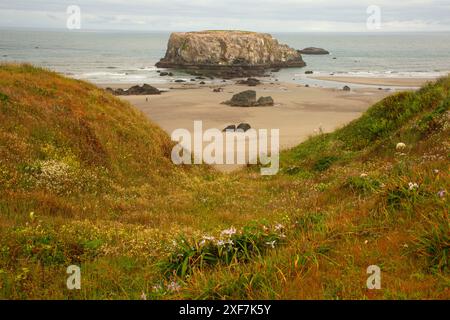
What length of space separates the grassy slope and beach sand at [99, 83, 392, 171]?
21.4ft

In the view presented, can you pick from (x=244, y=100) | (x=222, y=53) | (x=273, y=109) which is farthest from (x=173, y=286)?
(x=222, y=53)

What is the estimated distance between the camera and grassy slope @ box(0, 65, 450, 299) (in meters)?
5.46

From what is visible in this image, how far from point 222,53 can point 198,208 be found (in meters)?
103

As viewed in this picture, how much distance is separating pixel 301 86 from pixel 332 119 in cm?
3220

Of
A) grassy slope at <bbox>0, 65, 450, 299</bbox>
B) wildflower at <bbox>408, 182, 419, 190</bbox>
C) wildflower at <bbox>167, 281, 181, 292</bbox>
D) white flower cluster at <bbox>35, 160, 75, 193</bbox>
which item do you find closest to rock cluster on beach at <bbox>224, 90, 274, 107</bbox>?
grassy slope at <bbox>0, 65, 450, 299</bbox>

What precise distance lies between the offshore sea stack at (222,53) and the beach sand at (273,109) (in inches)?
1555

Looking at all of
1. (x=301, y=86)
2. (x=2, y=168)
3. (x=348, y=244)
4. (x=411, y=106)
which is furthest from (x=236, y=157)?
(x=301, y=86)

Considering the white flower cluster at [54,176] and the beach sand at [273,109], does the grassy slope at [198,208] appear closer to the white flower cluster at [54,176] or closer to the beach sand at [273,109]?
the white flower cluster at [54,176]

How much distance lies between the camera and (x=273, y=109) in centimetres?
4894

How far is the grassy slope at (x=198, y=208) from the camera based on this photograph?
5.46 meters

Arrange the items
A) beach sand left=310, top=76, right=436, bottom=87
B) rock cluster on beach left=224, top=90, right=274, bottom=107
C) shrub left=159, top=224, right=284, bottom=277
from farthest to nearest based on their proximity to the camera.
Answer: beach sand left=310, top=76, right=436, bottom=87, rock cluster on beach left=224, top=90, right=274, bottom=107, shrub left=159, top=224, right=284, bottom=277

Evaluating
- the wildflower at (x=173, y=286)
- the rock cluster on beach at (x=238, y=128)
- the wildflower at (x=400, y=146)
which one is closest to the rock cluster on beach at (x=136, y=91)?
the rock cluster on beach at (x=238, y=128)

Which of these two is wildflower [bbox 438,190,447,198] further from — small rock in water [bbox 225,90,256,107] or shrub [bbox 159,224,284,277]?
small rock in water [bbox 225,90,256,107]

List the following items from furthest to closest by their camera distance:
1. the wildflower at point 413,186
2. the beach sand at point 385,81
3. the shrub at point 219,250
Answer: the beach sand at point 385,81, the wildflower at point 413,186, the shrub at point 219,250
